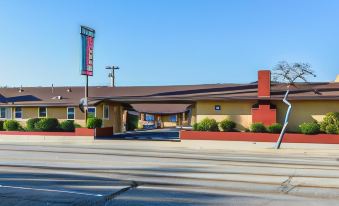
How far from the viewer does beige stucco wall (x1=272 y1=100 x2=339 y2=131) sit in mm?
31594

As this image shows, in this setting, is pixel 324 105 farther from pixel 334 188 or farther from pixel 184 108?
pixel 184 108

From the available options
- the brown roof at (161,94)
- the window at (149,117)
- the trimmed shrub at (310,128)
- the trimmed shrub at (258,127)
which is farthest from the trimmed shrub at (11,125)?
the window at (149,117)

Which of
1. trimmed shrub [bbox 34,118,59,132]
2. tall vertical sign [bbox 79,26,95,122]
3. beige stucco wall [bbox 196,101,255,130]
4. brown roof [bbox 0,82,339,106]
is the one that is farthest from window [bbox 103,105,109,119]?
beige stucco wall [bbox 196,101,255,130]

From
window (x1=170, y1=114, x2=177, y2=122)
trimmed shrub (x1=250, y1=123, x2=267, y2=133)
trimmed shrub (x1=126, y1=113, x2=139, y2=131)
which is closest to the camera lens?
trimmed shrub (x1=250, y1=123, x2=267, y2=133)

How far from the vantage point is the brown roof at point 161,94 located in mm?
32844

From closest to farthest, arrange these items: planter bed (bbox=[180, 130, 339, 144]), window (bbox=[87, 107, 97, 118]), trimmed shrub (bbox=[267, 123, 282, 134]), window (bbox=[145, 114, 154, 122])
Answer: planter bed (bbox=[180, 130, 339, 144])
trimmed shrub (bbox=[267, 123, 282, 134])
window (bbox=[87, 107, 97, 118])
window (bbox=[145, 114, 154, 122])

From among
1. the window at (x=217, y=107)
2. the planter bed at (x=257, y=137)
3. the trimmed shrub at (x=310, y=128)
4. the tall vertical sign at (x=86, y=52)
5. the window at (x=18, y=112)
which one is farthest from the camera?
the window at (x=18, y=112)

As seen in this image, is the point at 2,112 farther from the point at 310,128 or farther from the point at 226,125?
the point at 310,128

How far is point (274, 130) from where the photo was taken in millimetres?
30859

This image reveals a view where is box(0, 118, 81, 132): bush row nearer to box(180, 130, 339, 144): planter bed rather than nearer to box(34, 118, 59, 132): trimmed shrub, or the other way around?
box(34, 118, 59, 132): trimmed shrub

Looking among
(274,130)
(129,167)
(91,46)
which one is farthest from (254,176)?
(91,46)

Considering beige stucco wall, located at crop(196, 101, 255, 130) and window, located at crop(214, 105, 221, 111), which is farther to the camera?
window, located at crop(214, 105, 221, 111)

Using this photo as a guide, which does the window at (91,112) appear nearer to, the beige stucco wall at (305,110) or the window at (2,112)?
the window at (2,112)

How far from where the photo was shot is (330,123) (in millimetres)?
30141
